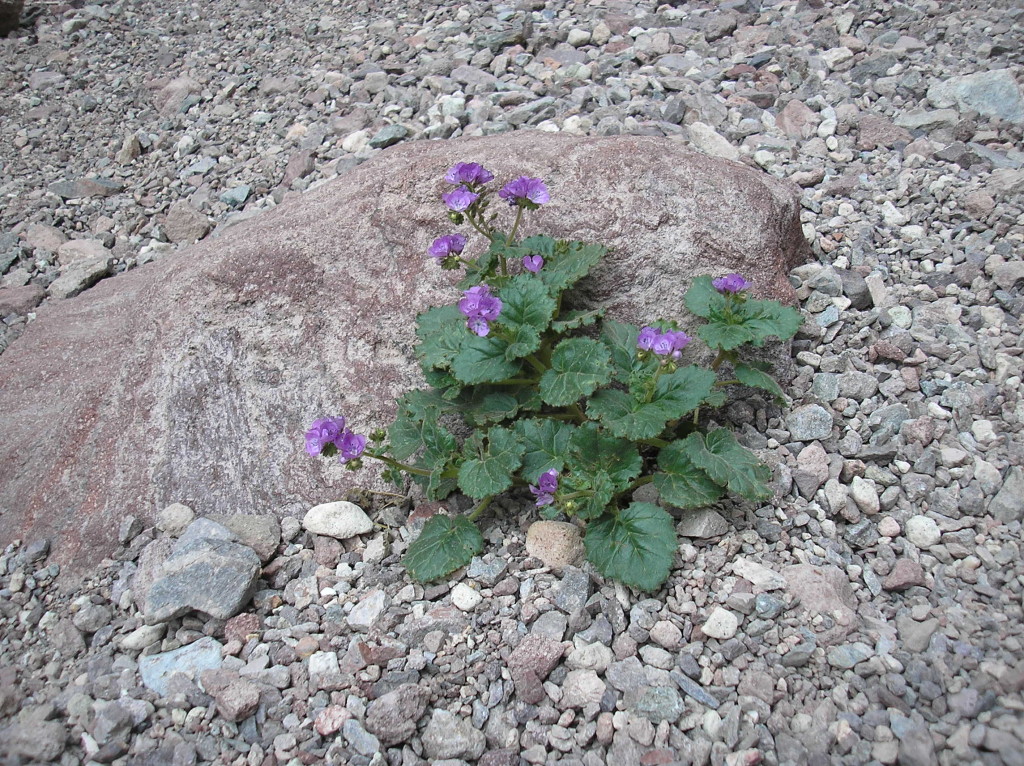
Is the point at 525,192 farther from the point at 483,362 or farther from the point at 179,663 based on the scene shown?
the point at 179,663

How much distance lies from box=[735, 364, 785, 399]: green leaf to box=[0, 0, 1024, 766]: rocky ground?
223 millimetres

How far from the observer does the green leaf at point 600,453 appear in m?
2.64

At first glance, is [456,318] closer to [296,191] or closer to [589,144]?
[589,144]

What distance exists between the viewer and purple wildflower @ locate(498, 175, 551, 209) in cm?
288

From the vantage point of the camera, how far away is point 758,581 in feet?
8.21

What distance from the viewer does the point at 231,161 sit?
18.0 feet

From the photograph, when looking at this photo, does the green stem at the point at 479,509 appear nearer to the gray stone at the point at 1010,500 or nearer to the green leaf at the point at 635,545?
the green leaf at the point at 635,545

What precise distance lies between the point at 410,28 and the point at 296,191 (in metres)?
2.02

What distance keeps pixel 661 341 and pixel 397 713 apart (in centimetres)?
132

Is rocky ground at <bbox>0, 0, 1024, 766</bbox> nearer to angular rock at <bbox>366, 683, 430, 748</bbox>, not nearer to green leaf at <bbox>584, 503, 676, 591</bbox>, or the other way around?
angular rock at <bbox>366, 683, 430, 748</bbox>

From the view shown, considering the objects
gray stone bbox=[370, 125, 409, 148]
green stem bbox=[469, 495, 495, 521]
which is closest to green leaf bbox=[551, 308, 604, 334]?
green stem bbox=[469, 495, 495, 521]

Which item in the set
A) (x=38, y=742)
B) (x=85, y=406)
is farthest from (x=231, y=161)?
(x=38, y=742)

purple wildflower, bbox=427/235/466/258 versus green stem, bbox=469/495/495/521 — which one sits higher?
purple wildflower, bbox=427/235/466/258

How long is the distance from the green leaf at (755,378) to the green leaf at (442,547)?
1.02 m
